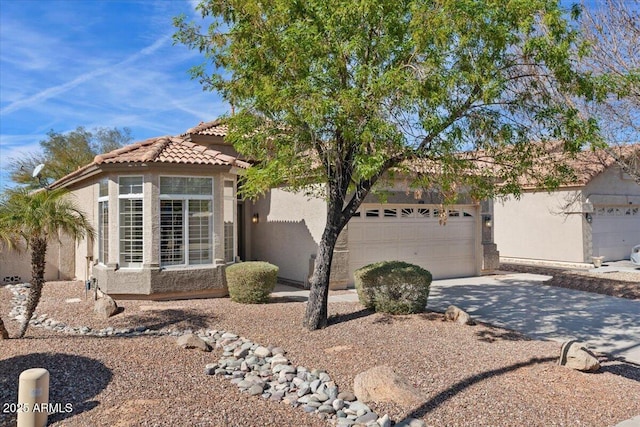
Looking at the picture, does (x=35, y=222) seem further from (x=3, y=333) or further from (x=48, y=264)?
(x=48, y=264)

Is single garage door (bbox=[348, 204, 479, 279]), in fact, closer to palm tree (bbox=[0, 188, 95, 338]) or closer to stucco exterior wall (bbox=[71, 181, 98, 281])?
stucco exterior wall (bbox=[71, 181, 98, 281])

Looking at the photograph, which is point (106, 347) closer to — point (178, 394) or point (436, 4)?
point (178, 394)

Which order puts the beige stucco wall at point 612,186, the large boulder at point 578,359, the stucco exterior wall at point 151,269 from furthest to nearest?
1. the beige stucco wall at point 612,186
2. the stucco exterior wall at point 151,269
3. the large boulder at point 578,359

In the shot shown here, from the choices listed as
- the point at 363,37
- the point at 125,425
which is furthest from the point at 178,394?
the point at 363,37

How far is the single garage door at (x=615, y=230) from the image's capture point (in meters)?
21.7

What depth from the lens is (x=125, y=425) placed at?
16.2 ft

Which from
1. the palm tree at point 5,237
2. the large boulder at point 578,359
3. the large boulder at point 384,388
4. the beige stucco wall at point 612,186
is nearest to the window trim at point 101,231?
the palm tree at point 5,237

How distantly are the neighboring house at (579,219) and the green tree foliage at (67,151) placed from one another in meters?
29.5

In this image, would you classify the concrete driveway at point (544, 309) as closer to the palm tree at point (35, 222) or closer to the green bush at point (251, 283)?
the green bush at point (251, 283)

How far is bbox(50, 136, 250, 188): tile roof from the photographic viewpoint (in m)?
11.3

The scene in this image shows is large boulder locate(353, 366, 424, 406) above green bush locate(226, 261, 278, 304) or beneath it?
beneath

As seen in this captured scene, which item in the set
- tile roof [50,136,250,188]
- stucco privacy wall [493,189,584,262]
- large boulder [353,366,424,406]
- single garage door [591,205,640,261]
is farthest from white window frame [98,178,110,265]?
single garage door [591,205,640,261]

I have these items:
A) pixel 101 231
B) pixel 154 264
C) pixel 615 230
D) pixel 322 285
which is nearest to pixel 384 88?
pixel 322 285

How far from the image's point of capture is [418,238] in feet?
53.6
